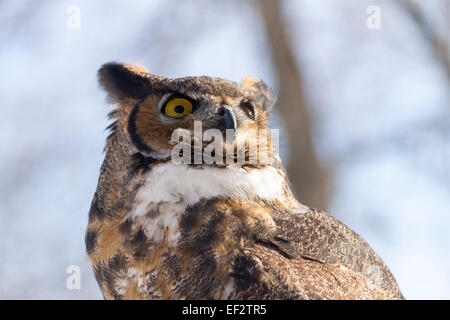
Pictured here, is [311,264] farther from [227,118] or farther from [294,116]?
[294,116]

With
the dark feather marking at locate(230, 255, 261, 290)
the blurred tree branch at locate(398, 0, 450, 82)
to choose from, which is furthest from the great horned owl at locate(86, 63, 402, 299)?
the blurred tree branch at locate(398, 0, 450, 82)

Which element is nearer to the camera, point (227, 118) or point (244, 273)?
point (244, 273)

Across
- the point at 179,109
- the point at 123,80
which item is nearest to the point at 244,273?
the point at 179,109

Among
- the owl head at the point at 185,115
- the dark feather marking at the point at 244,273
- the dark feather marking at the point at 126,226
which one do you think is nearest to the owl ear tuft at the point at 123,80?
the owl head at the point at 185,115

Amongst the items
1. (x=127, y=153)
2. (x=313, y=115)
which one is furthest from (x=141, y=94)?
(x=313, y=115)
